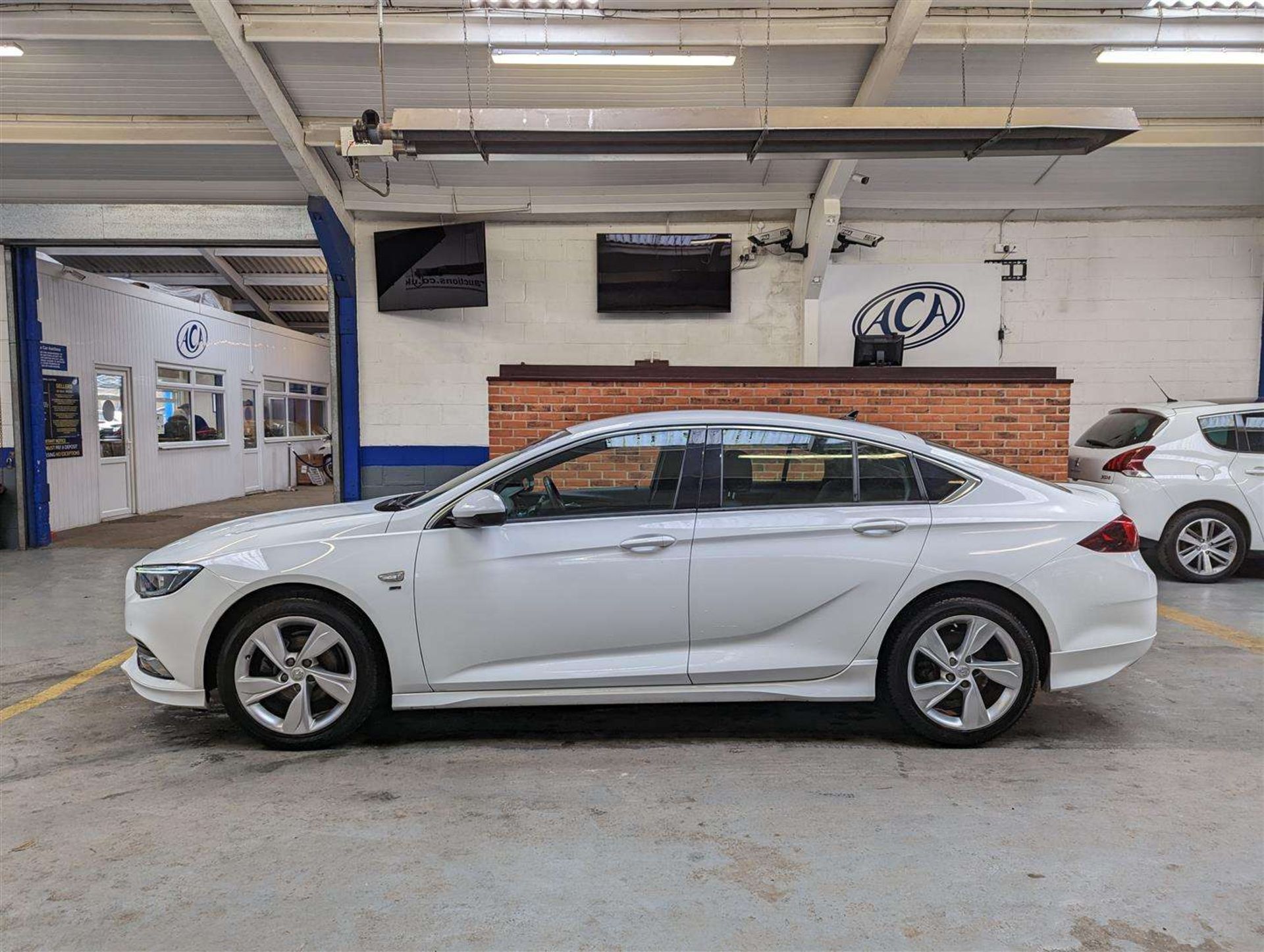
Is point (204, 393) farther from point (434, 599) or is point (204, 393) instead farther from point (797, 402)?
point (434, 599)

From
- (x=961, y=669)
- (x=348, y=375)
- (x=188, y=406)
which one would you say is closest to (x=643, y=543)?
(x=961, y=669)

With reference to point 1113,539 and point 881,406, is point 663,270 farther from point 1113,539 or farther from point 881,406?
point 1113,539

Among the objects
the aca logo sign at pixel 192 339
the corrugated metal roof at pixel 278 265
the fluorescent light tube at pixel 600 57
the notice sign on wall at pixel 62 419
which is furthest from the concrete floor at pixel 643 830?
the corrugated metal roof at pixel 278 265

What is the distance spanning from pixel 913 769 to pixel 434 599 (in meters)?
2.05

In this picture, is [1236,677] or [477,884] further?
[1236,677]

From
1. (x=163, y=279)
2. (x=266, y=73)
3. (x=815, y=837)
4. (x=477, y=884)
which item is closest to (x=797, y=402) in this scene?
(x=815, y=837)

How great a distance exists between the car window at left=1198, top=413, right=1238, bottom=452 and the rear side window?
35 cm

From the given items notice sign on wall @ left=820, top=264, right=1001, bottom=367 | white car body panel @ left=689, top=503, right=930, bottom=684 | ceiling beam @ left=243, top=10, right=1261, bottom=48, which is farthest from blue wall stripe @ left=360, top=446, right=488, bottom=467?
white car body panel @ left=689, top=503, right=930, bottom=684

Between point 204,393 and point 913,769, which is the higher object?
point 204,393

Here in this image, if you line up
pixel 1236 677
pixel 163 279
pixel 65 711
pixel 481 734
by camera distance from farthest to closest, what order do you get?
pixel 163 279 → pixel 1236 677 → pixel 65 711 → pixel 481 734

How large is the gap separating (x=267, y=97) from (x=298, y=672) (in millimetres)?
6128

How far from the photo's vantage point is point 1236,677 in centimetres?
432

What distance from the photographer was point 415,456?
31.4 feet

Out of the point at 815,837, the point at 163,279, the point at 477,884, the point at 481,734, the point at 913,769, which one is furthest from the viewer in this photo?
the point at 163,279
